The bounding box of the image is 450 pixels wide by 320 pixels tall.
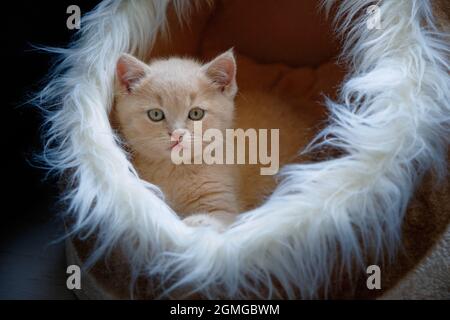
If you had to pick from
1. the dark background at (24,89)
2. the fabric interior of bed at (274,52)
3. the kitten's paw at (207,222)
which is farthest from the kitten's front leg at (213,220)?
the dark background at (24,89)

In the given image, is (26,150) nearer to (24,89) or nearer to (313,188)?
(24,89)

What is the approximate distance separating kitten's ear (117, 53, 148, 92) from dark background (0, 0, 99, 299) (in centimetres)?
29

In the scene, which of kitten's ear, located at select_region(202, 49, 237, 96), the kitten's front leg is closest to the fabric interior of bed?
kitten's ear, located at select_region(202, 49, 237, 96)

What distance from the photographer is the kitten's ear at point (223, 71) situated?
1.21 m

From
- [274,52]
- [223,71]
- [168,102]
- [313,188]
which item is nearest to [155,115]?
[168,102]

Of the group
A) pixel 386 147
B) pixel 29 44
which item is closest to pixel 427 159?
pixel 386 147

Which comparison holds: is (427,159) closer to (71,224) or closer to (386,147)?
(386,147)

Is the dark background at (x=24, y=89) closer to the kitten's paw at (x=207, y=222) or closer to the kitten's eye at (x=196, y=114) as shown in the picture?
the kitten's eye at (x=196, y=114)

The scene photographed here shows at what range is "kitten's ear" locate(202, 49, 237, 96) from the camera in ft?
3.97

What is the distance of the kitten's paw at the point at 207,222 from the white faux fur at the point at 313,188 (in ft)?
0.19

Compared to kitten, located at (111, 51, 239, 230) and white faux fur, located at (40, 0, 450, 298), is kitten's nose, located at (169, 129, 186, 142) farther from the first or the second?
white faux fur, located at (40, 0, 450, 298)

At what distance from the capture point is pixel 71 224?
1.12 meters

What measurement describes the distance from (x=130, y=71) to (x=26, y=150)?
1.82 feet

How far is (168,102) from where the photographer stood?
1206 mm
